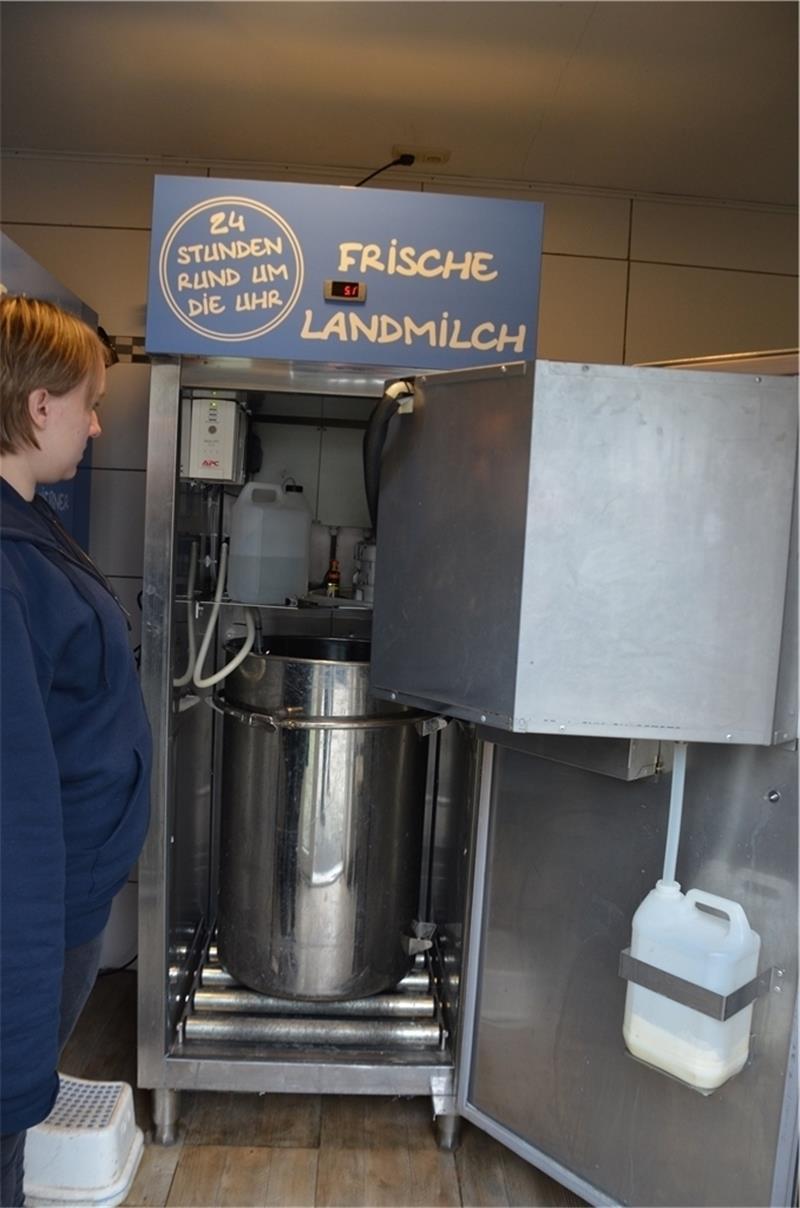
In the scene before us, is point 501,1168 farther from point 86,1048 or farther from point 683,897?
point 86,1048

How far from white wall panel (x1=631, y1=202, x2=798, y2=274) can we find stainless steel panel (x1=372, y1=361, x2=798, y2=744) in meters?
1.41

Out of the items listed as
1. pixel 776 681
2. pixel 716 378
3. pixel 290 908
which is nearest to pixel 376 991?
pixel 290 908

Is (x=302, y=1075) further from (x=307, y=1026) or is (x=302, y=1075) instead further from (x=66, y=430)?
(x=66, y=430)

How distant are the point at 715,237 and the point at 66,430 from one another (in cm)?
204

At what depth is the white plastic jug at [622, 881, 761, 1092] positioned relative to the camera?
1192 mm

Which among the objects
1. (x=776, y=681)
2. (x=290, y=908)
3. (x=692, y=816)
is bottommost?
(x=290, y=908)

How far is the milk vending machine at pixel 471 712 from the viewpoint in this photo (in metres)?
1.17

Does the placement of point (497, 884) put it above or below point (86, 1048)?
above

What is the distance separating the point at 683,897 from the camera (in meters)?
1.29

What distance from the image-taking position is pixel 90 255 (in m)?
2.25

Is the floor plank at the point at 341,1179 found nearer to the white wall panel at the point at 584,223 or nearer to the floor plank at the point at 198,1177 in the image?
the floor plank at the point at 198,1177

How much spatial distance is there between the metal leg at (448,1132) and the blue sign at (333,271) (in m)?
1.58

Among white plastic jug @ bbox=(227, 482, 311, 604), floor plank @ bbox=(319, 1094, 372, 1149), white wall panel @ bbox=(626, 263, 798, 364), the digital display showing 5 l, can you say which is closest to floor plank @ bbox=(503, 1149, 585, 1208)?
floor plank @ bbox=(319, 1094, 372, 1149)

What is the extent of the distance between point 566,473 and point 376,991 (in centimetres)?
130
